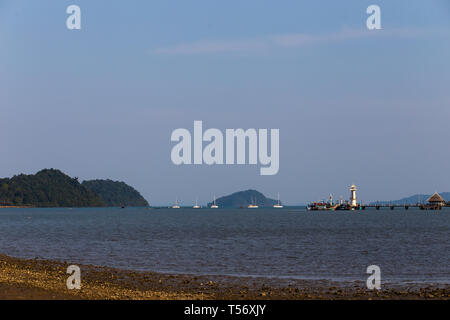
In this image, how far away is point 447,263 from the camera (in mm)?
44562

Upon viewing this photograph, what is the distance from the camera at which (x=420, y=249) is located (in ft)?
191

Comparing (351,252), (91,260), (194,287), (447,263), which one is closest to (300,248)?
(351,252)

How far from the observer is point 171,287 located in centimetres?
3070

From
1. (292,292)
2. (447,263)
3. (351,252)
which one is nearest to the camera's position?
(292,292)

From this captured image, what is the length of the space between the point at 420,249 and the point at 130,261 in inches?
1204

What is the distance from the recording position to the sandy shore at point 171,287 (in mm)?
24812

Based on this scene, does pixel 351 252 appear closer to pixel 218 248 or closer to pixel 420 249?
pixel 420 249

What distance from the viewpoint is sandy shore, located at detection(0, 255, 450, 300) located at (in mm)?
24812
